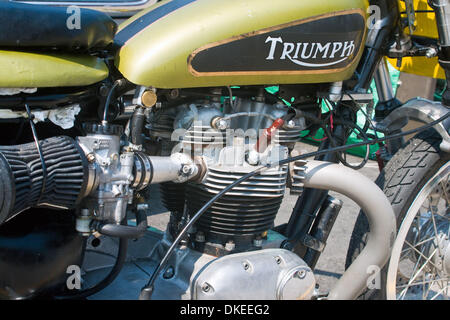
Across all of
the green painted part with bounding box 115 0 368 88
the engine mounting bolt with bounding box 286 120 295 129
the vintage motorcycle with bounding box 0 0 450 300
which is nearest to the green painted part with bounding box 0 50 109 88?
the vintage motorcycle with bounding box 0 0 450 300

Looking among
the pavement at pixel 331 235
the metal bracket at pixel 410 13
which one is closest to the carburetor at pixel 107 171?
the metal bracket at pixel 410 13

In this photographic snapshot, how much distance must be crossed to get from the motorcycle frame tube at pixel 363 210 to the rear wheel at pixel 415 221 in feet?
0.45

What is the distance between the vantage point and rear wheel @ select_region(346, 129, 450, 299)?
2.28 meters

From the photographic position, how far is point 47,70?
1.48m

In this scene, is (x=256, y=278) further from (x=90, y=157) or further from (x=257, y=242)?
(x=90, y=157)

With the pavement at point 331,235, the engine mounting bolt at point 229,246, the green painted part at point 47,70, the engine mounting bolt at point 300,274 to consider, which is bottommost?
the pavement at point 331,235

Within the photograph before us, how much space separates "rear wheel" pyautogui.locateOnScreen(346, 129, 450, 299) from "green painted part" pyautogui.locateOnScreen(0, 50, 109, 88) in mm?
1312

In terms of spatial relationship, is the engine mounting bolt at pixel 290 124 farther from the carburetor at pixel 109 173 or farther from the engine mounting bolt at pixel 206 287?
the engine mounting bolt at pixel 206 287

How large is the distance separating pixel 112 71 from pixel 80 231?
0.52 m

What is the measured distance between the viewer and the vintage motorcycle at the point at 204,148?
154 cm

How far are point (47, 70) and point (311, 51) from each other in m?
0.89
